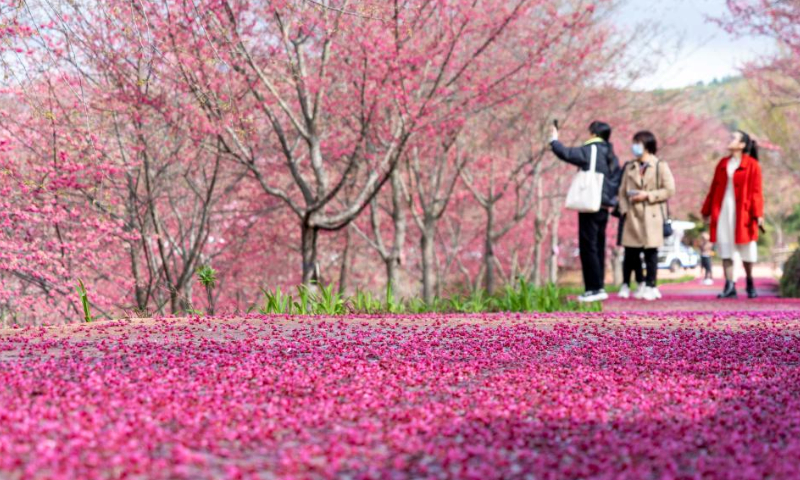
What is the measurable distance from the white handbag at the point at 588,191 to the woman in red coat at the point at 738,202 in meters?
2.15

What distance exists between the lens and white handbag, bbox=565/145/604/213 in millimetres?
10602

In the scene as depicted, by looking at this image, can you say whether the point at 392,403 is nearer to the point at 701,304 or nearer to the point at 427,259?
the point at 701,304

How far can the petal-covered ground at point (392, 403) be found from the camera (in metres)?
2.94

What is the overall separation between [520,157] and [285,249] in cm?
641

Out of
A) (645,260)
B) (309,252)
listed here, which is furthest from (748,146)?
(309,252)

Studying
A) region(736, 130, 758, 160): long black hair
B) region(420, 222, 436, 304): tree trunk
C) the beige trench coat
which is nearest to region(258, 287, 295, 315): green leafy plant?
the beige trench coat

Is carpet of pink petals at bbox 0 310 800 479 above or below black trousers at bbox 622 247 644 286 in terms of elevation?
below

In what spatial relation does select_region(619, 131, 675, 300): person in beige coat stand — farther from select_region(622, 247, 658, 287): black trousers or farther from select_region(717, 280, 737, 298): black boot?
select_region(717, 280, 737, 298): black boot

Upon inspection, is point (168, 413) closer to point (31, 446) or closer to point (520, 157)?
point (31, 446)

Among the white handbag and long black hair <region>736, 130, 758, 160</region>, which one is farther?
long black hair <region>736, 130, 758, 160</region>

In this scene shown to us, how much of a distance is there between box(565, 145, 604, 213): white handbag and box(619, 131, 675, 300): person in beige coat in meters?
0.84

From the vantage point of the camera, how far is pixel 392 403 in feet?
12.7

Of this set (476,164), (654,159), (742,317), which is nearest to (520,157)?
(476,164)

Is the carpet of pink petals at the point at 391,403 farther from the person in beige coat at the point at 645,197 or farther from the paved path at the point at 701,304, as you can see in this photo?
the person in beige coat at the point at 645,197
